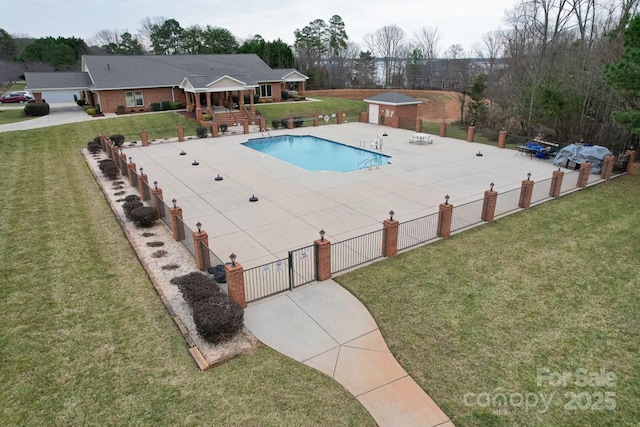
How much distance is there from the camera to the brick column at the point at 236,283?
9.12 meters

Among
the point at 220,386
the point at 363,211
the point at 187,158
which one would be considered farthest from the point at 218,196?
the point at 220,386

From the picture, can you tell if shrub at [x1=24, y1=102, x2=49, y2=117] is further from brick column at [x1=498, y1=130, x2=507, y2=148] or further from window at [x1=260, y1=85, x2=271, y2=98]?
brick column at [x1=498, y1=130, x2=507, y2=148]

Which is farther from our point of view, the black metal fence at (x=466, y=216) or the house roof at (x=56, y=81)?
the house roof at (x=56, y=81)

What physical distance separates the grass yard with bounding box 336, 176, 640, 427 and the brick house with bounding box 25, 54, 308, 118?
90.6ft

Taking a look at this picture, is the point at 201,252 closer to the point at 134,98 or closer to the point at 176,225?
the point at 176,225

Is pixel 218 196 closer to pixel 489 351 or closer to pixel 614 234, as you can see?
pixel 489 351

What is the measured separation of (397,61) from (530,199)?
70.3 meters

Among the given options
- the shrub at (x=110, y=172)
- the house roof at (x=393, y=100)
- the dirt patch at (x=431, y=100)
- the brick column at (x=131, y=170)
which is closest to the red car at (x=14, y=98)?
the dirt patch at (x=431, y=100)

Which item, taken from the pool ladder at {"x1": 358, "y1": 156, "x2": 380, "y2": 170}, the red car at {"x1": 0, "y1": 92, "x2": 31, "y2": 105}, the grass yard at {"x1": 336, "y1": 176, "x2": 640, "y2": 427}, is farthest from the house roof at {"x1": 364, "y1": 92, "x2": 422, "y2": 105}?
the red car at {"x1": 0, "y1": 92, "x2": 31, "y2": 105}

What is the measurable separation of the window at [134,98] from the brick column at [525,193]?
115 ft

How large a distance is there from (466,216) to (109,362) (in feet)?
39.1

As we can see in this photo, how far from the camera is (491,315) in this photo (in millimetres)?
9266

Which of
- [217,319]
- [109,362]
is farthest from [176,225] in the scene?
[109,362]

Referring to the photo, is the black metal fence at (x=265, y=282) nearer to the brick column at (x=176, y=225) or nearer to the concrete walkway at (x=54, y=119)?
the brick column at (x=176, y=225)
